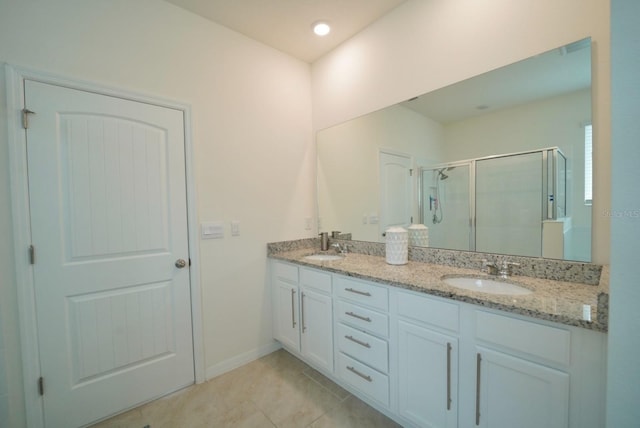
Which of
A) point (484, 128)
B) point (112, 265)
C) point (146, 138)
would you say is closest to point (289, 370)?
point (112, 265)

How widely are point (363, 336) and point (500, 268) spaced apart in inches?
35.4

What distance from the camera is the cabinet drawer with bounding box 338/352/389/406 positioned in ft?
4.96

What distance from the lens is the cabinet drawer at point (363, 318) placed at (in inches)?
59.2

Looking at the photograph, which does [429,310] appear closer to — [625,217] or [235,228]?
[625,217]

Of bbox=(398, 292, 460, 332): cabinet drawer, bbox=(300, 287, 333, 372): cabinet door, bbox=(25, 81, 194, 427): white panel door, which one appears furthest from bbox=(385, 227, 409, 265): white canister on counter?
bbox=(25, 81, 194, 427): white panel door

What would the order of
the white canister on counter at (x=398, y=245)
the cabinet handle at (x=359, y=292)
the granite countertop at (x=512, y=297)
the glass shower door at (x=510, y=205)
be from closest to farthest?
the granite countertop at (x=512, y=297) < the glass shower door at (x=510, y=205) < the cabinet handle at (x=359, y=292) < the white canister on counter at (x=398, y=245)

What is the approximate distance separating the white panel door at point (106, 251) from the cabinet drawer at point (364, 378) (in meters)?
1.13

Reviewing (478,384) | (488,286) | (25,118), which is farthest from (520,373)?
(25,118)

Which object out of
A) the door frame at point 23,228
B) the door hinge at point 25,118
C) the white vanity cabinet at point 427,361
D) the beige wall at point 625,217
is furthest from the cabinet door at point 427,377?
the door hinge at point 25,118

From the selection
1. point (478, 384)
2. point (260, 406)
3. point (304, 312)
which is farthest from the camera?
point (304, 312)

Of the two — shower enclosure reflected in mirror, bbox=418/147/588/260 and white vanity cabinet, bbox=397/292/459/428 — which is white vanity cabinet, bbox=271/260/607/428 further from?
shower enclosure reflected in mirror, bbox=418/147/588/260

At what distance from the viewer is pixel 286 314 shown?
2.21 metres

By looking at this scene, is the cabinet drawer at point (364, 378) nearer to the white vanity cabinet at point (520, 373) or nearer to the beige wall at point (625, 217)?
the white vanity cabinet at point (520, 373)

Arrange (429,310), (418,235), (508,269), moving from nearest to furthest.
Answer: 1. (429,310)
2. (508,269)
3. (418,235)
